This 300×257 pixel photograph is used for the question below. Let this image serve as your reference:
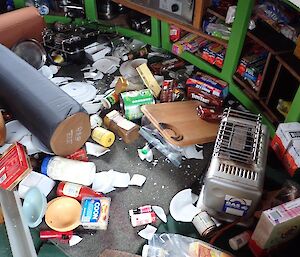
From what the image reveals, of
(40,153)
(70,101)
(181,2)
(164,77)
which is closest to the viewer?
(70,101)

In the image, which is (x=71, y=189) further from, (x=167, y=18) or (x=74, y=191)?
(x=167, y=18)

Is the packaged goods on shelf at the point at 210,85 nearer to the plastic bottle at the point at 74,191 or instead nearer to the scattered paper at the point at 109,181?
the scattered paper at the point at 109,181

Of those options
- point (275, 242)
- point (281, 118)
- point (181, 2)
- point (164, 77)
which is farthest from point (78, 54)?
point (275, 242)

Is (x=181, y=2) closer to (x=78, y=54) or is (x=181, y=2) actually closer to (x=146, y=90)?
(x=146, y=90)

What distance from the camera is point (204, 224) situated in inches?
A: 50.6

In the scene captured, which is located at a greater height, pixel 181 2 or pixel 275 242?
pixel 181 2

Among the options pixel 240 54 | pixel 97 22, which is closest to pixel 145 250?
pixel 240 54

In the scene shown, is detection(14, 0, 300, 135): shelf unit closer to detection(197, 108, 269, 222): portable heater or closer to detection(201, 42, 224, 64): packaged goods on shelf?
detection(201, 42, 224, 64): packaged goods on shelf

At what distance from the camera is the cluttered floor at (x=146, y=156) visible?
125 centimetres

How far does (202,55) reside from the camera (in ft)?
6.25

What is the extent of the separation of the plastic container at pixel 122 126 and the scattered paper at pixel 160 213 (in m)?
0.37

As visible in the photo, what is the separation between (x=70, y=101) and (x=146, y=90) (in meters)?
0.46

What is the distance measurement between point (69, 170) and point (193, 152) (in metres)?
0.55

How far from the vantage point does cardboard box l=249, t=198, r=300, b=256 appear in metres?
1.08
